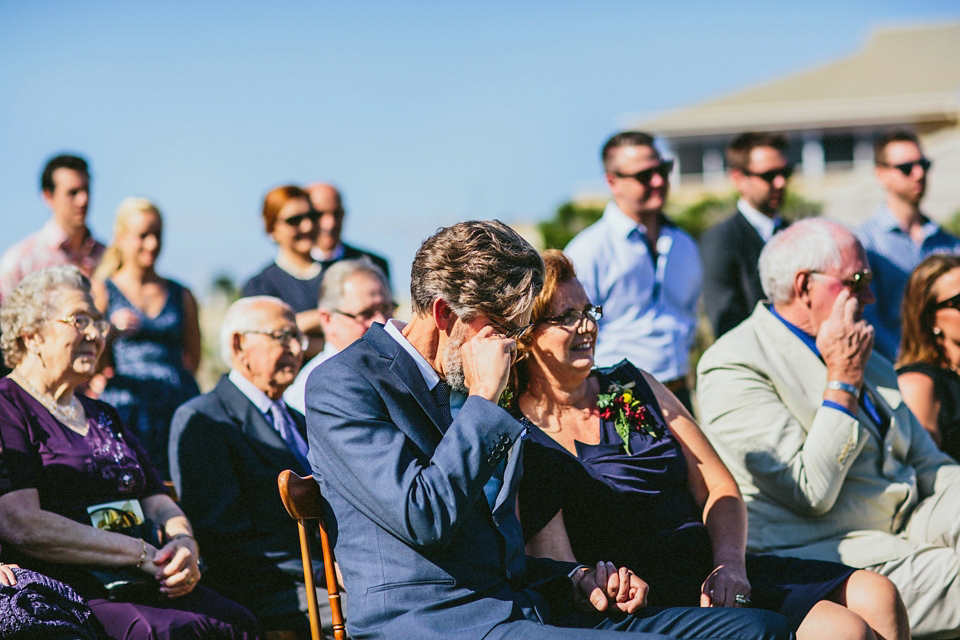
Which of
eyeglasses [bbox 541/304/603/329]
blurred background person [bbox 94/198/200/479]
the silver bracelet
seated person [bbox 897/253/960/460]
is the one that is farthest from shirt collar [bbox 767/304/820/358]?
blurred background person [bbox 94/198/200/479]

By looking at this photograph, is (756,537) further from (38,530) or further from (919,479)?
(38,530)

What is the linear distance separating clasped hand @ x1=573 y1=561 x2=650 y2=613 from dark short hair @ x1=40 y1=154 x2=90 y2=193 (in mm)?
4334

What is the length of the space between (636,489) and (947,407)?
1982 mm

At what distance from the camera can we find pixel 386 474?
2516 millimetres

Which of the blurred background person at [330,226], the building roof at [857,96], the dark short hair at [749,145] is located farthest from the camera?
the building roof at [857,96]

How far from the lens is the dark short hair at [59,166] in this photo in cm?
595

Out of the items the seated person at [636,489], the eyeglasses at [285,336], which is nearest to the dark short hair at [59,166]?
the eyeglasses at [285,336]

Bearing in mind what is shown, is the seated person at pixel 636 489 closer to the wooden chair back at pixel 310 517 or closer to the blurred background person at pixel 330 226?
the wooden chair back at pixel 310 517

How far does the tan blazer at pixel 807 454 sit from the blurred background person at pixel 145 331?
302cm

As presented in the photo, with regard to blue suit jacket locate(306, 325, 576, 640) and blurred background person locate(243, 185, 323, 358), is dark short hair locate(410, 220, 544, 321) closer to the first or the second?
blue suit jacket locate(306, 325, 576, 640)

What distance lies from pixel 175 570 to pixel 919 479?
9.62 ft

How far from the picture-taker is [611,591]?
116 inches

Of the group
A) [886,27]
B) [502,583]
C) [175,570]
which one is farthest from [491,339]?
[886,27]

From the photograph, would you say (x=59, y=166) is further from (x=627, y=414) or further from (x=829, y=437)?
(x=829, y=437)
